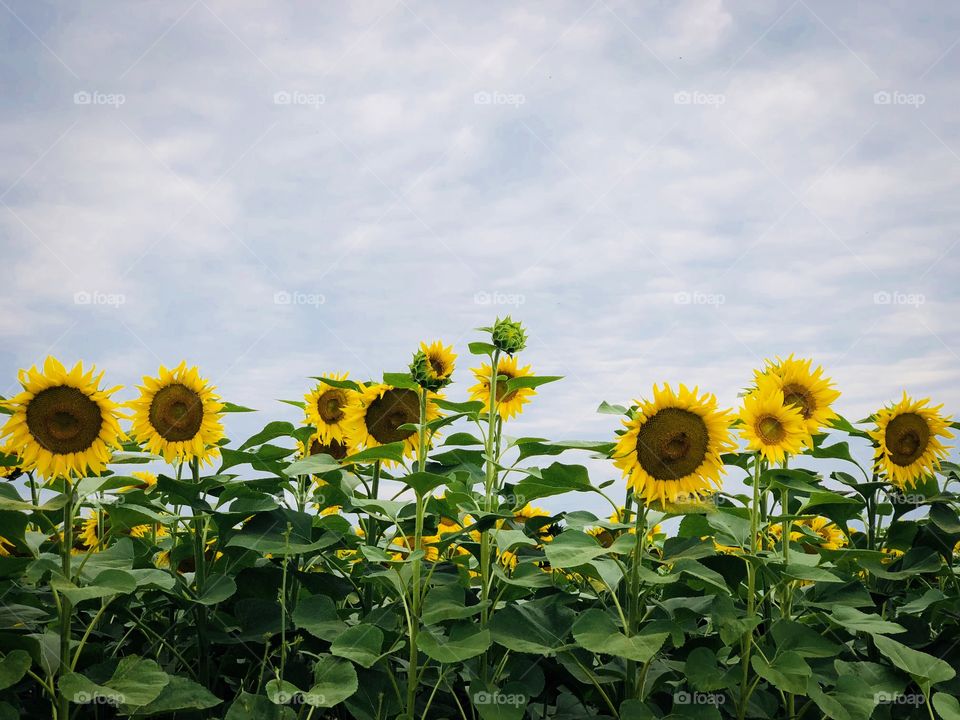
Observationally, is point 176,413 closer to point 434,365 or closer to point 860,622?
point 434,365

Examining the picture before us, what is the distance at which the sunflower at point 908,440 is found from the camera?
3.62 m

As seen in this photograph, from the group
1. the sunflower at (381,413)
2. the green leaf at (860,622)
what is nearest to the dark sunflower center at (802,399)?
the green leaf at (860,622)

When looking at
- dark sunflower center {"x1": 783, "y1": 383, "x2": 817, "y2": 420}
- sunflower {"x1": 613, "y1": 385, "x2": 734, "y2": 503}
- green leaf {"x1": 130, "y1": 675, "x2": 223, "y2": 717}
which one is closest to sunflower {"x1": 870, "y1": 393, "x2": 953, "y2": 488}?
dark sunflower center {"x1": 783, "y1": 383, "x2": 817, "y2": 420}

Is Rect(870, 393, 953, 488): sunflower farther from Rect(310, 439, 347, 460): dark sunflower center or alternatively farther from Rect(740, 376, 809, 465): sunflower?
Rect(310, 439, 347, 460): dark sunflower center

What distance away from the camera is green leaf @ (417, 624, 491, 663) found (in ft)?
8.23

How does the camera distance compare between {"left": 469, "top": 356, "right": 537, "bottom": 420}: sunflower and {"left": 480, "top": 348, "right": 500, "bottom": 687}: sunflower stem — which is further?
{"left": 469, "top": 356, "right": 537, "bottom": 420}: sunflower

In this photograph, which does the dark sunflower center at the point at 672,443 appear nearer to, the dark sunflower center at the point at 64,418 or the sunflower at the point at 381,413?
the sunflower at the point at 381,413

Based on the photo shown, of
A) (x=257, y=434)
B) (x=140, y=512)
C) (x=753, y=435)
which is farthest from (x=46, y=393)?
(x=753, y=435)

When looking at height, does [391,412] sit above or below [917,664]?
above

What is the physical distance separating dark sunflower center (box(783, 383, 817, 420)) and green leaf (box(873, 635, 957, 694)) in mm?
857

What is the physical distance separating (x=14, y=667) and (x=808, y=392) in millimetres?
2911

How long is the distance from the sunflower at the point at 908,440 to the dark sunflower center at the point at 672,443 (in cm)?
119

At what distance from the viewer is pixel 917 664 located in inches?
118

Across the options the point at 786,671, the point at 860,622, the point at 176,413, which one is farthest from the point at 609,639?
the point at 176,413
